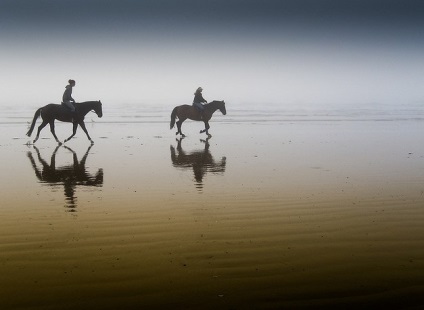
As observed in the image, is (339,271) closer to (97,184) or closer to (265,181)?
(265,181)

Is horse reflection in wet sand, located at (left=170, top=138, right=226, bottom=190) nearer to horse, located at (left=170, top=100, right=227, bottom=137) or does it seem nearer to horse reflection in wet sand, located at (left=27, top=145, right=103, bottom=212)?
horse reflection in wet sand, located at (left=27, top=145, right=103, bottom=212)

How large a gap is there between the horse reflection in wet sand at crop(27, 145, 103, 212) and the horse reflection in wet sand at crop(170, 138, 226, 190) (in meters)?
2.21

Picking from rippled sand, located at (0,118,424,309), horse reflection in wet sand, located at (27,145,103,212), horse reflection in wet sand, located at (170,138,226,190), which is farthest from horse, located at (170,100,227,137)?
rippled sand, located at (0,118,424,309)

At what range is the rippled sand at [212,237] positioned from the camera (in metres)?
4.95

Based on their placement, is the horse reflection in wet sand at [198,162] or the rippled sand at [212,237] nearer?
the rippled sand at [212,237]

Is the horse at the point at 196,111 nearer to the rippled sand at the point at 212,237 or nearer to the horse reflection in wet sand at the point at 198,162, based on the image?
the horse reflection in wet sand at the point at 198,162

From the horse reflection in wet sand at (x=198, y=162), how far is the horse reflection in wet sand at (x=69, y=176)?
2209mm

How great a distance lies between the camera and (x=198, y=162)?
15750mm

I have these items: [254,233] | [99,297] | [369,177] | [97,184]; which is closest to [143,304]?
[99,297]

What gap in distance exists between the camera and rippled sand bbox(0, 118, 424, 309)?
495cm

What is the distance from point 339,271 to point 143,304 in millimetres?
2013

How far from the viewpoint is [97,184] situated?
11.5m

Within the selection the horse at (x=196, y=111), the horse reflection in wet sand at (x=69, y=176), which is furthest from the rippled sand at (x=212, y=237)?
the horse at (x=196, y=111)

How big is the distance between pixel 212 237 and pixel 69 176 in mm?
6869
